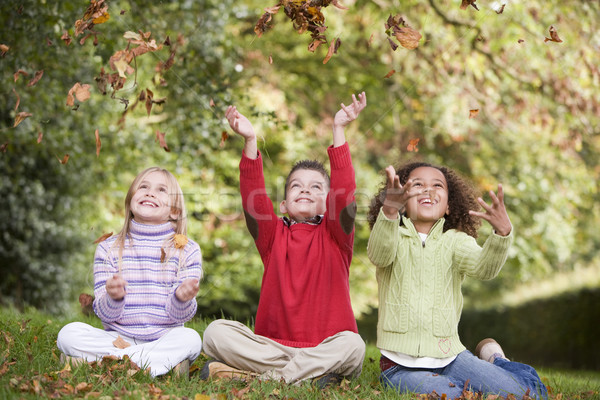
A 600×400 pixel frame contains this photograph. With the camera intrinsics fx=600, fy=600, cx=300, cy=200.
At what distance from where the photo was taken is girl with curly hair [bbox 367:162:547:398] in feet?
9.74

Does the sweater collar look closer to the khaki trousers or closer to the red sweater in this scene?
the red sweater

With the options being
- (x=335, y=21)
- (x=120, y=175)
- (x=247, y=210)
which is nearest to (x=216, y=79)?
(x=247, y=210)

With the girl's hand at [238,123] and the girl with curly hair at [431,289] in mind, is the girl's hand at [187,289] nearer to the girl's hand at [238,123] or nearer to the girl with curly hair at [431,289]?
the girl's hand at [238,123]

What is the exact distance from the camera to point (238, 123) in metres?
3.19

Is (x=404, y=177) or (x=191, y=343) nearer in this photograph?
(x=191, y=343)

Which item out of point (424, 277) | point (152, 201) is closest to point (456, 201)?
point (424, 277)

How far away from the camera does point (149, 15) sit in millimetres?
5324

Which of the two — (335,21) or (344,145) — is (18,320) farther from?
(335,21)

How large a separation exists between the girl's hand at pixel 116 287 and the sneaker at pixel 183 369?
0.46 m

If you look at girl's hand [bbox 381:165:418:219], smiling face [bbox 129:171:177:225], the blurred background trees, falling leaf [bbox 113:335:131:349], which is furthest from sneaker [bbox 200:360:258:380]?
the blurred background trees

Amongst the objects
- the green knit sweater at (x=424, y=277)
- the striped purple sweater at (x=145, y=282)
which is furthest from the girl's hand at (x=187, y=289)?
the green knit sweater at (x=424, y=277)

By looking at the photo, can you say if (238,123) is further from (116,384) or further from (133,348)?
(116,384)

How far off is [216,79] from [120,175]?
359 cm

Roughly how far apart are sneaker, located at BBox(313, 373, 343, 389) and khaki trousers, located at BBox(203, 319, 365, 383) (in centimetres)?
3
